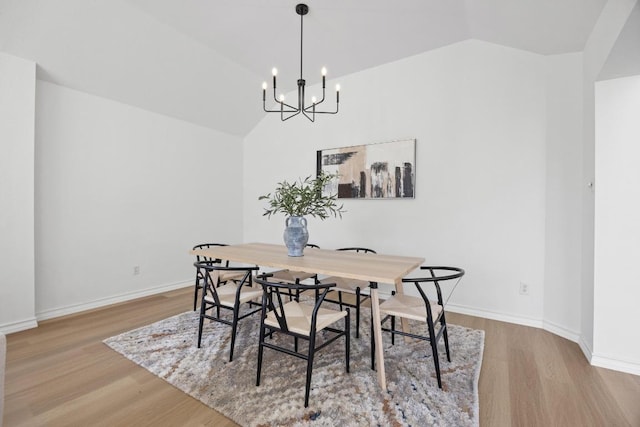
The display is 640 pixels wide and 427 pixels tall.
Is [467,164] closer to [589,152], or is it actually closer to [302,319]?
[589,152]

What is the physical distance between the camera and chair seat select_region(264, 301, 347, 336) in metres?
1.83

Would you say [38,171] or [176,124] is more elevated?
[176,124]

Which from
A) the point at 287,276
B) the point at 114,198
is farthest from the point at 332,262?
the point at 114,198

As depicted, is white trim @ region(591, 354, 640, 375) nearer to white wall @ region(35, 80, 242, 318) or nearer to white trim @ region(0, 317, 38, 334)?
white wall @ region(35, 80, 242, 318)

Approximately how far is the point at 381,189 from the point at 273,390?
2.52 metres

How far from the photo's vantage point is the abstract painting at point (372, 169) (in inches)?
140


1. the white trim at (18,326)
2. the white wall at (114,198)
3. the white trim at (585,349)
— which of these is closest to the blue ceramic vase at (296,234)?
the white trim at (585,349)

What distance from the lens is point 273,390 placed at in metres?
1.88

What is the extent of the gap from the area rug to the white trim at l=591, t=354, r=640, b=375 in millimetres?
725

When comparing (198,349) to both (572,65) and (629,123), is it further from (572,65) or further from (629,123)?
(572,65)

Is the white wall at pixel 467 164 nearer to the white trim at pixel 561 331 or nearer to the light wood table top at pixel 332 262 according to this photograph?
the white trim at pixel 561 331

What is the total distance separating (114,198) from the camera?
3.60 meters

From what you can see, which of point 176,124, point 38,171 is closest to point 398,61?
point 176,124

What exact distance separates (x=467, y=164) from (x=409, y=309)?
73.8 inches
